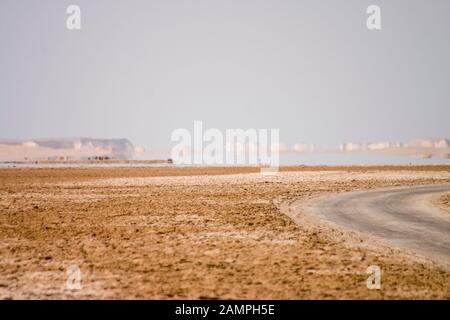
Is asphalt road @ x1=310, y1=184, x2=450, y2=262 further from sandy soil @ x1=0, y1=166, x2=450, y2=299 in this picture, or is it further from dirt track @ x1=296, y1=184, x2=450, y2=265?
sandy soil @ x1=0, y1=166, x2=450, y2=299

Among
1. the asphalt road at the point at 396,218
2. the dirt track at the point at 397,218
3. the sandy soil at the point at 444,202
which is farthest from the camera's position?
the sandy soil at the point at 444,202

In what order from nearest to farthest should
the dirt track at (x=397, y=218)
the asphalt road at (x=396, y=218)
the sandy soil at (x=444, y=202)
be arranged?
1. the dirt track at (x=397, y=218)
2. the asphalt road at (x=396, y=218)
3. the sandy soil at (x=444, y=202)

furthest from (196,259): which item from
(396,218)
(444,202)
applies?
(444,202)

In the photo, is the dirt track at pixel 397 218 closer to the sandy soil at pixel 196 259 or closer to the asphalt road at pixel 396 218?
the asphalt road at pixel 396 218

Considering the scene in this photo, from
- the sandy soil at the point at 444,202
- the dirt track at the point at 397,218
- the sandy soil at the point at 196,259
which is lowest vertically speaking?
the sandy soil at the point at 196,259

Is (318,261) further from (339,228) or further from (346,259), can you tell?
(339,228)

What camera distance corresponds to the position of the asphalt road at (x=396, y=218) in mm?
13102

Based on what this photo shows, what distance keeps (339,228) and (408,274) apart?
19.7 ft

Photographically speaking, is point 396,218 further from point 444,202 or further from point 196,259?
point 196,259

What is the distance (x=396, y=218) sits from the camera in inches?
698

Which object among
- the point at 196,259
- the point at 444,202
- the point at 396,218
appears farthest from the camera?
the point at 444,202

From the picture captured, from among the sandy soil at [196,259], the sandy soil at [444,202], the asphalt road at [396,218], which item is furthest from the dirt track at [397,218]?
the sandy soil at [196,259]

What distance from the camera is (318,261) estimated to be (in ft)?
36.4
